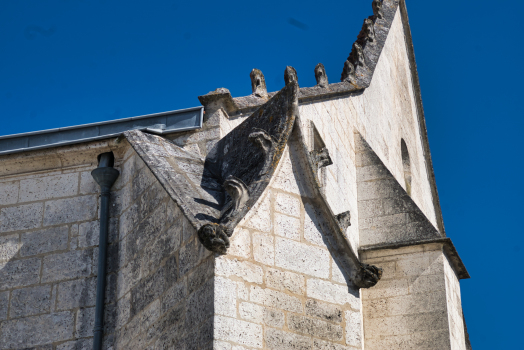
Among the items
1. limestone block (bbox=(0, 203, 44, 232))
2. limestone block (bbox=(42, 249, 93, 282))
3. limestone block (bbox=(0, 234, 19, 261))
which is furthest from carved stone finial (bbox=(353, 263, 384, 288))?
limestone block (bbox=(0, 234, 19, 261))

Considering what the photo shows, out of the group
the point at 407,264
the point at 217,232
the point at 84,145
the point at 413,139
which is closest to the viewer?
the point at 217,232

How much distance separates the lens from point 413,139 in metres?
12.9

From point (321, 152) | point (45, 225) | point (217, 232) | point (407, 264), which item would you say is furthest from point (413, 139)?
point (217, 232)

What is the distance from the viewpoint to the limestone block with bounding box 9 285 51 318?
680 centimetres

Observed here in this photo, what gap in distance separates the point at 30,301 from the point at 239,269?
227 centimetres

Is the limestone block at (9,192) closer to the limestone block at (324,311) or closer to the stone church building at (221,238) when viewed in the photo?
the stone church building at (221,238)

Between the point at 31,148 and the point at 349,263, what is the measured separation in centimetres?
320

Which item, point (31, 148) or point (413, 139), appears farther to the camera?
point (413, 139)

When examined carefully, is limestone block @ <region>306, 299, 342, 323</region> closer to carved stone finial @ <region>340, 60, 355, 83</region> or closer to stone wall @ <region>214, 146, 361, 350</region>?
stone wall @ <region>214, 146, 361, 350</region>

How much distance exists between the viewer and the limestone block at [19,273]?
6.96 meters

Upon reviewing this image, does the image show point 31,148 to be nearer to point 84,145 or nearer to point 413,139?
point 84,145

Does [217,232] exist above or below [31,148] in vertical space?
below

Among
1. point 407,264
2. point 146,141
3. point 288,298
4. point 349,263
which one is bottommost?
point 288,298

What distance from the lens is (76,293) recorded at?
676cm
